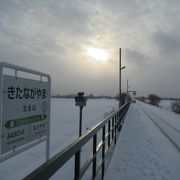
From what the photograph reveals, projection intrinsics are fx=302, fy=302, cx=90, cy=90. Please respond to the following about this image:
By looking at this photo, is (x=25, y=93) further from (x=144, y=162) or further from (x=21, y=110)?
(x=144, y=162)

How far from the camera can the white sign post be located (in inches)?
152

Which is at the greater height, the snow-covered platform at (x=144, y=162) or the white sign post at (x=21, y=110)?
the white sign post at (x=21, y=110)

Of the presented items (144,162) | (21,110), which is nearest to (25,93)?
(21,110)

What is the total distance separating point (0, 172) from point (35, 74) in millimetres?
3899

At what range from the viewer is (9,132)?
13.0 feet

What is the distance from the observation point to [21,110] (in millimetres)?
4254

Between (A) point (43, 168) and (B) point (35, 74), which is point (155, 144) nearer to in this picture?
(B) point (35, 74)

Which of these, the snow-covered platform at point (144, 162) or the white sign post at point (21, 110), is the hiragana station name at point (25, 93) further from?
the snow-covered platform at point (144, 162)

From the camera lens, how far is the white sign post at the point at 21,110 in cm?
386

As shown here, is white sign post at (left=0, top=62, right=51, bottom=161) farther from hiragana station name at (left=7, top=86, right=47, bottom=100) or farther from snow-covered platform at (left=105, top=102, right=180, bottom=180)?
snow-covered platform at (left=105, top=102, right=180, bottom=180)

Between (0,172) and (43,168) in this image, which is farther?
(0,172)

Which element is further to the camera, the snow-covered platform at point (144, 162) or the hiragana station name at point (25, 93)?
the snow-covered platform at point (144, 162)

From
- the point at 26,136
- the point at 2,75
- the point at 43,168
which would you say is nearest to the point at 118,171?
the point at 26,136

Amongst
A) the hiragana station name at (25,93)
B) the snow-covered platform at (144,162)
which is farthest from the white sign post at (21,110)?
the snow-covered platform at (144,162)
